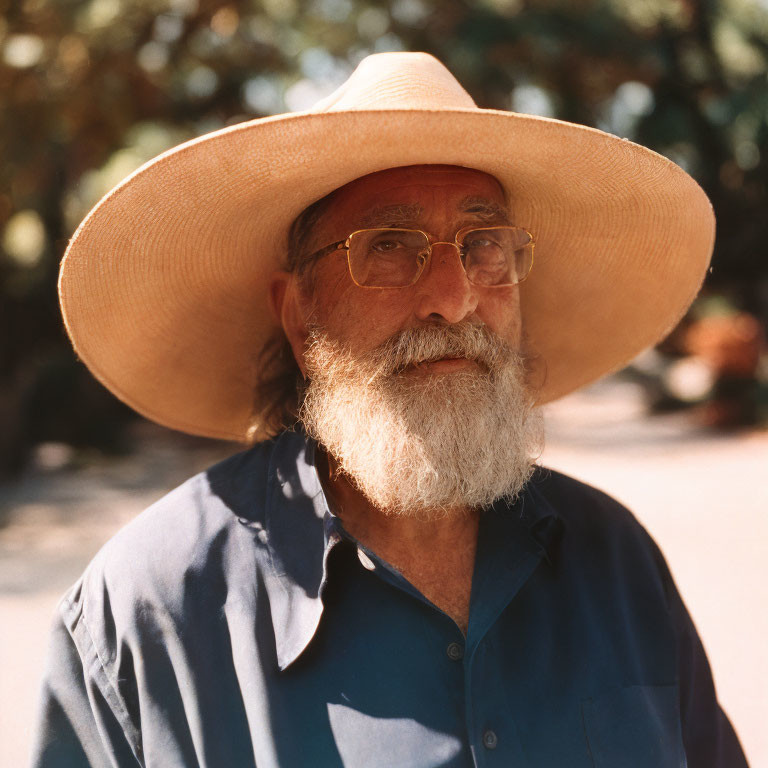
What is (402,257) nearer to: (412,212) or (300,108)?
(412,212)

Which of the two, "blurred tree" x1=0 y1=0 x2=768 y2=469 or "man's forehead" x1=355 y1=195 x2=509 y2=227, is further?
"blurred tree" x1=0 y1=0 x2=768 y2=469

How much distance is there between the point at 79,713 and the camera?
1.57 metres

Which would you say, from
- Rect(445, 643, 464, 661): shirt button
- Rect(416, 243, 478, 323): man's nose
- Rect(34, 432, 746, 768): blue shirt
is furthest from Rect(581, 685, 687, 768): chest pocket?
Rect(416, 243, 478, 323): man's nose

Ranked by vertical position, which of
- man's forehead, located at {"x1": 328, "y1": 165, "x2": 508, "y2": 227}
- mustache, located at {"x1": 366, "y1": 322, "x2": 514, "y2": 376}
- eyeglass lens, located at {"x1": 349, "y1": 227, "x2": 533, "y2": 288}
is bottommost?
mustache, located at {"x1": 366, "y1": 322, "x2": 514, "y2": 376}

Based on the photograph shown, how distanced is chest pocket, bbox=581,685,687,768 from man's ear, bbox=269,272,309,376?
96 cm

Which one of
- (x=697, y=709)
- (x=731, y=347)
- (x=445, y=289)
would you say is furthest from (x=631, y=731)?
(x=731, y=347)

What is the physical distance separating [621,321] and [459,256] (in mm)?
752

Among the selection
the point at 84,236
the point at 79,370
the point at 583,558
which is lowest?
the point at 583,558

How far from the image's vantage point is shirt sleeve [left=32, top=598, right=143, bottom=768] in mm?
1534

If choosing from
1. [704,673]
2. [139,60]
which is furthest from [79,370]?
[704,673]

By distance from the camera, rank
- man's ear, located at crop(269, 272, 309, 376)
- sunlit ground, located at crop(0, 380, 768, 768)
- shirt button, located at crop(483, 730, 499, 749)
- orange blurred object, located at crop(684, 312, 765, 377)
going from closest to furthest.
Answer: shirt button, located at crop(483, 730, 499, 749) < man's ear, located at crop(269, 272, 309, 376) < sunlit ground, located at crop(0, 380, 768, 768) < orange blurred object, located at crop(684, 312, 765, 377)

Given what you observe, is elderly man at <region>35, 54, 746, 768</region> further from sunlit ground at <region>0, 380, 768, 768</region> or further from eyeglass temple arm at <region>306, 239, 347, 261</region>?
sunlit ground at <region>0, 380, 768, 768</region>

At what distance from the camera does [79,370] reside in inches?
417

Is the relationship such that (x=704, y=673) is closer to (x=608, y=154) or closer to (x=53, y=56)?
(x=608, y=154)
